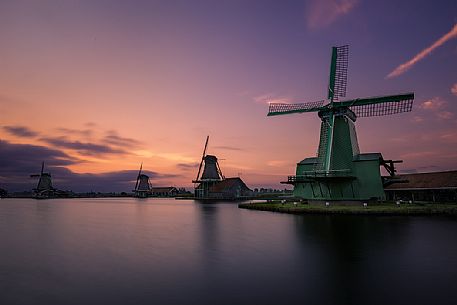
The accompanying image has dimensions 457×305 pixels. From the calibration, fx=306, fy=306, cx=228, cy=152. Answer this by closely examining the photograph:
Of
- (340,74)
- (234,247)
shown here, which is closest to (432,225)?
(234,247)

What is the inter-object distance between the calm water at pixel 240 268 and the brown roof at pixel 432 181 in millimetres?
25046

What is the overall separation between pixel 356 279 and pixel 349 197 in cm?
3015

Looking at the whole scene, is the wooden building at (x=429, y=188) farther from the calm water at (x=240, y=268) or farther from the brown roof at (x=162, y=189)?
the brown roof at (x=162, y=189)

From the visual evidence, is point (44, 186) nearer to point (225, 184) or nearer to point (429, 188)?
point (225, 184)

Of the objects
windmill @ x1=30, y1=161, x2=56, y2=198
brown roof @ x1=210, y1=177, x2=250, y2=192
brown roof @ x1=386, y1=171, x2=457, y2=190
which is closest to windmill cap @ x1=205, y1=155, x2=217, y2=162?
brown roof @ x1=210, y1=177, x2=250, y2=192

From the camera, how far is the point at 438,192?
4797cm

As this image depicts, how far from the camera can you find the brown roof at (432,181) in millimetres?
43756

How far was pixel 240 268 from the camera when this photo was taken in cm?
1334

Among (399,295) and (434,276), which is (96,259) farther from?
(434,276)

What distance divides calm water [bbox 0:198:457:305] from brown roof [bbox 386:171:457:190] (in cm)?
2505

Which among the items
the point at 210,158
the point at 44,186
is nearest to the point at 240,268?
the point at 210,158

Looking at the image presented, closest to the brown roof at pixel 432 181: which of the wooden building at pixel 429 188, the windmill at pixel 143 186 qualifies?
the wooden building at pixel 429 188

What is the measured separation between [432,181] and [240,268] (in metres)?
45.4

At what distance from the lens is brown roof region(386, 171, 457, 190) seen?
144ft
